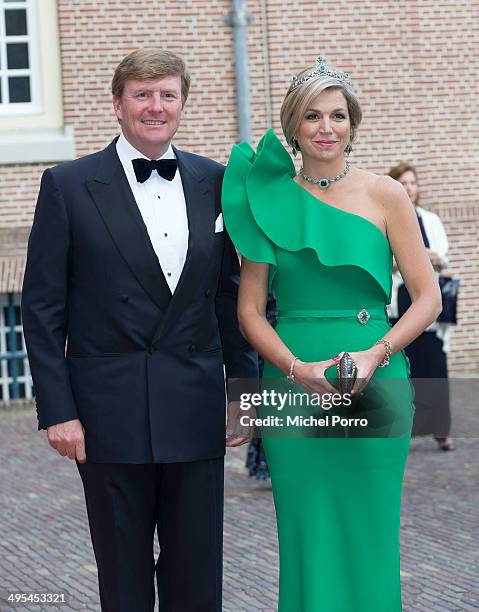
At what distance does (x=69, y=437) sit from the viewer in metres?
3.74

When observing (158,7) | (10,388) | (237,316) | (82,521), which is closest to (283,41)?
(158,7)

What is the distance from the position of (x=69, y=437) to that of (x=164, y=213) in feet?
2.46

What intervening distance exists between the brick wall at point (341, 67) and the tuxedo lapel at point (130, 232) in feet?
28.8

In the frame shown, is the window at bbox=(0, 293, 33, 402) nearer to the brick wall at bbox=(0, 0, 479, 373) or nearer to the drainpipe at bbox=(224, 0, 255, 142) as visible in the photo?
the brick wall at bbox=(0, 0, 479, 373)

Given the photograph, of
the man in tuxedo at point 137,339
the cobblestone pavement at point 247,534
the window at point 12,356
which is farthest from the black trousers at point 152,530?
the window at point 12,356

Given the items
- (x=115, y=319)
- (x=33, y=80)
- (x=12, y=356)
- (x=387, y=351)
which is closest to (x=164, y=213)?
(x=115, y=319)

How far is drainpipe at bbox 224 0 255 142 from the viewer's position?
12594 mm

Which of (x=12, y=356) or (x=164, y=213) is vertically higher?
(x=164, y=213)

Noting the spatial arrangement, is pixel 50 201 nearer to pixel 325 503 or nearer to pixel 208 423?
pixel 208 423

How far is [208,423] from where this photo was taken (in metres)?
3.87

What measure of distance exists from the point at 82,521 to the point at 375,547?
3787mm

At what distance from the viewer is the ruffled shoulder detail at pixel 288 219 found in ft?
12.2

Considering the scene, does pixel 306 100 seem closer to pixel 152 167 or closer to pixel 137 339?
pixel 152 167

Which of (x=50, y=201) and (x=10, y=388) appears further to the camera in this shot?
(x=10, y=388)
